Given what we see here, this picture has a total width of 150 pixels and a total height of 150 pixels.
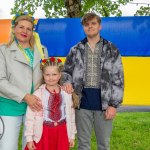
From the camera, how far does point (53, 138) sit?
3281mm

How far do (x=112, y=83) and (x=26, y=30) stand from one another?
0.98m

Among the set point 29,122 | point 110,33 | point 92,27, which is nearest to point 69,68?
point 92,27

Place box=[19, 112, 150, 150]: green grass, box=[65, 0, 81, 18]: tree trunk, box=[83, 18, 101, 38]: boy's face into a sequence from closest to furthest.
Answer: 1. box=[83, 18, 101, 38]: boy's face
2. box=[19, 112, 150, 150]: green grass
3. box=[65, 0, 81, 18]: tree trunk

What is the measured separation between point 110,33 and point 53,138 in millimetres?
4235

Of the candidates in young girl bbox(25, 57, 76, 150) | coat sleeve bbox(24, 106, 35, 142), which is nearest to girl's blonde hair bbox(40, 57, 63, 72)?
young girl bbox(25, 57, 76, 150)

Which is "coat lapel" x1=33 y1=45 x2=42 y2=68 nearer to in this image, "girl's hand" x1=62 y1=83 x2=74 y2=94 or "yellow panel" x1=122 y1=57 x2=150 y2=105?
"girl's hand" x1=62 y1=83 x2=74 y2=94

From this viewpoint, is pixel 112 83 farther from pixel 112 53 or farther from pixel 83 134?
pixel 83 134

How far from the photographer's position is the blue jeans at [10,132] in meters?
3.23

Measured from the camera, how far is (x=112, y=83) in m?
3.62

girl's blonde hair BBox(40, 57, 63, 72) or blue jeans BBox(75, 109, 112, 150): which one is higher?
girl's blonde hair BBox(40, 57, 63, 72)

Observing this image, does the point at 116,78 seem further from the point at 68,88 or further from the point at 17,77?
the point at 17,77

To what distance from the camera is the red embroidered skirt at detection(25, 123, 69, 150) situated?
326cm

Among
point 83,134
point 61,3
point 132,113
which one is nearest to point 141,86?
point 132,113

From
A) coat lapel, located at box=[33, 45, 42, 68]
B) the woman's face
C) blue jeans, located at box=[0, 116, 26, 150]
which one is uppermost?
the woman's face
